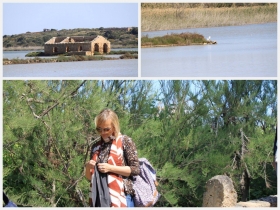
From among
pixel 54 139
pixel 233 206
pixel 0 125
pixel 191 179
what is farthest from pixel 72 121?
pixel 233 206

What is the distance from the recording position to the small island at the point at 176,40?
195 inches

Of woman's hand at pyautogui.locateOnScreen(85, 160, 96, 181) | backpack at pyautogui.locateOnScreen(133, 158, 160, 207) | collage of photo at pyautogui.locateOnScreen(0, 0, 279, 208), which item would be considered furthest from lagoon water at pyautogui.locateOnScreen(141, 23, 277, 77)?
woman's hand at pyautogui.locateOnScreen(85, 160, 96, 181)

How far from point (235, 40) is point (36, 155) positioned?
223 centimetres

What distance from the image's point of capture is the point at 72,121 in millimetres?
5371

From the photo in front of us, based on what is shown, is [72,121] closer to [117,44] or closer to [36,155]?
[36,155]

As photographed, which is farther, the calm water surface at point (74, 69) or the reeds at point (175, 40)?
the reeds at point (175, 40)

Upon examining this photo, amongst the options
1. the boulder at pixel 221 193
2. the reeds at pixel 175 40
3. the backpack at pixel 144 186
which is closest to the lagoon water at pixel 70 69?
the reeds at pixel 175 40

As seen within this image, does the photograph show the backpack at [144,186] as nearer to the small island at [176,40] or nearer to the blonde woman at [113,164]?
the blonde woman at [113,164]

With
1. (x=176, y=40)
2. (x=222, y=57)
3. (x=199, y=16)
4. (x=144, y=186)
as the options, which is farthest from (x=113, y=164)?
(x=199, y=16)

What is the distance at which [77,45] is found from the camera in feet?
16.1

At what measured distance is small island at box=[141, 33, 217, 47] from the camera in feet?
16.2

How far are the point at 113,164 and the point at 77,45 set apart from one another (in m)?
2.34

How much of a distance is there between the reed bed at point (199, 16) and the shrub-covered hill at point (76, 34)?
0.23 m

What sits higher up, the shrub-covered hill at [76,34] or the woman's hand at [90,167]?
the shrub-covered hill at [76,34]
